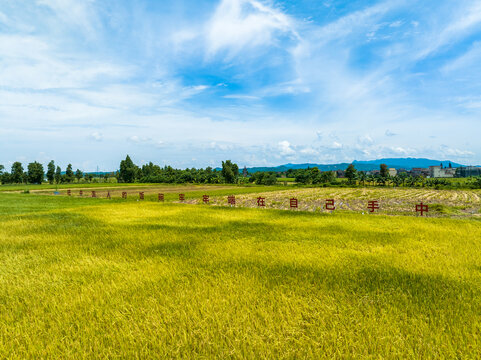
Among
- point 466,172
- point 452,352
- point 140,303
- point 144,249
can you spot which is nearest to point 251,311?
point 140,303

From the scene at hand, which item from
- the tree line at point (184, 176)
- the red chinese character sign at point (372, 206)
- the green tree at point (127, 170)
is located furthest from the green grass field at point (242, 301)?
the green tree at point (127, 170)

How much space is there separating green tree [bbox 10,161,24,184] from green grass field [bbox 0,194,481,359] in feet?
524

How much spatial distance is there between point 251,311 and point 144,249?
575 cm

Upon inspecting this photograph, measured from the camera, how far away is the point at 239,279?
5.57 m

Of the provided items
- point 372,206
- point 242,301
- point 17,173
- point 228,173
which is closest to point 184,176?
point 228,173

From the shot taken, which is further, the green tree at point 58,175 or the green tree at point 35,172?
the green tree at point 58,175

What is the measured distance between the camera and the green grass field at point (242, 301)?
3.40 metres

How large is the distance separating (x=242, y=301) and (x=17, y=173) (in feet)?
553

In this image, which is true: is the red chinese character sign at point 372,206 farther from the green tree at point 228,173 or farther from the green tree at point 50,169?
the green tree at point 50,169

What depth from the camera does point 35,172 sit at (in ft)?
393

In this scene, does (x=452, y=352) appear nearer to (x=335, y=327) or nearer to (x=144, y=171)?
(x=335, y=327)

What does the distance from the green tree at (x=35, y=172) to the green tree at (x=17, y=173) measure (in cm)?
635

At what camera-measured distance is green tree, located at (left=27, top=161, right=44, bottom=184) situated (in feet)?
393

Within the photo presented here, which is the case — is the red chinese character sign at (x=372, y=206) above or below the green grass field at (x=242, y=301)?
below
